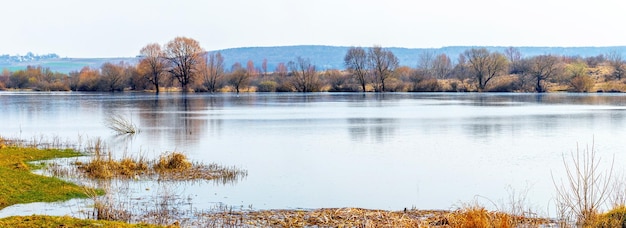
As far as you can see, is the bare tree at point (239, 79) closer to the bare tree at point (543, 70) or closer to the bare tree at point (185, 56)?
the bare tree at point (185, 56)

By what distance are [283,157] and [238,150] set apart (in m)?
2.53

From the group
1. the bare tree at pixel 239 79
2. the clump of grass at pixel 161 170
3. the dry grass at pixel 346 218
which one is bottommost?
the dry grass at pixel 346 218

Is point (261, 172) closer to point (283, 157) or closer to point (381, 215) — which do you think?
point (283, 157)

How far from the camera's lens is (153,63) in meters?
95.2

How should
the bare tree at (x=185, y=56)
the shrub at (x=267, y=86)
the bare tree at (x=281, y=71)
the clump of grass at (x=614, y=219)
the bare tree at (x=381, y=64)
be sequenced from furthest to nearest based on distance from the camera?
the bare tree at (x=281, y=71), the shrub at (x=267, y=86), the bare tree at (x=381, y=64), the bare tree at (x=185, y=56), the clump of grass at (x=614, y=219)

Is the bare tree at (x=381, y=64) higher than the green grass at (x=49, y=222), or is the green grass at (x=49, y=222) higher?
the bare tree at (x=381, y=64)

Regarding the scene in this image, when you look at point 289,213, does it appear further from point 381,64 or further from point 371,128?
point 381,64

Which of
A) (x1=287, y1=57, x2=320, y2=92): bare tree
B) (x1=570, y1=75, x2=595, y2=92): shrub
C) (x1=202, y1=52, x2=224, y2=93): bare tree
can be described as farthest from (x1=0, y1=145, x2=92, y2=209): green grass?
(x1=202, y1=52, x2=224, y2=93): bare tree

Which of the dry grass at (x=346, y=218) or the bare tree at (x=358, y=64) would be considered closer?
the dry grass at (x=346, y=218)

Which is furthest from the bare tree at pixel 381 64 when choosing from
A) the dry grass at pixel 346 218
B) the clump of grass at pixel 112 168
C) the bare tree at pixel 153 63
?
the dry grass at pixel 346 218

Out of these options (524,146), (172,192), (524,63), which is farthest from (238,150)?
(524,63)

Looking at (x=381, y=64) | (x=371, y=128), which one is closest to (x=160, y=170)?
(x=371, y=128)

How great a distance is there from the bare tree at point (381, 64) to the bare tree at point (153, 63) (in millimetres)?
31611

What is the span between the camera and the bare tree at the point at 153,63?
9469 cm
